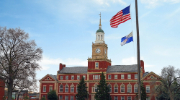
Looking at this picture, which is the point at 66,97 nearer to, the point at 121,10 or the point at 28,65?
the point at 28,65

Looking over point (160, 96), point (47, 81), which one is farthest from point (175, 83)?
point (47, 81)

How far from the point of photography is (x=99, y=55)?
90812 mm

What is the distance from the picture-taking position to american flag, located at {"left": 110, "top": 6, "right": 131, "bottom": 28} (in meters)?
26.6

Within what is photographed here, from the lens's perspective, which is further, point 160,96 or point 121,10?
point 160,96

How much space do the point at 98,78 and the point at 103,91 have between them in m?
9.66

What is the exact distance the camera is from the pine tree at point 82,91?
270 feet

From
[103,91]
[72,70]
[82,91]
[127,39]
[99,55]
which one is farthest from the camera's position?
[72,70]

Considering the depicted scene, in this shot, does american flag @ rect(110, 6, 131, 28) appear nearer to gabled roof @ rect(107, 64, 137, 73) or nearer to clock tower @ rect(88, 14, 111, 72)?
gabled roof @ rect(107, 64, 137, 73)

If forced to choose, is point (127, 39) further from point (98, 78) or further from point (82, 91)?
point (98, 78)

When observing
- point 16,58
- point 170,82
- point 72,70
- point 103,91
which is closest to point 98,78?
point 103,91

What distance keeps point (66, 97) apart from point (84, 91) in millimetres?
10450

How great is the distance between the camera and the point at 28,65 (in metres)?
45.7

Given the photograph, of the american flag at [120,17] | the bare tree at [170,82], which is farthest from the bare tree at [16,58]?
the bare tree at [170,82]

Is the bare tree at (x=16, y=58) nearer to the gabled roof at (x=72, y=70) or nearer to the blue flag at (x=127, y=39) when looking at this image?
the blue flag at (x=127, y=39)
